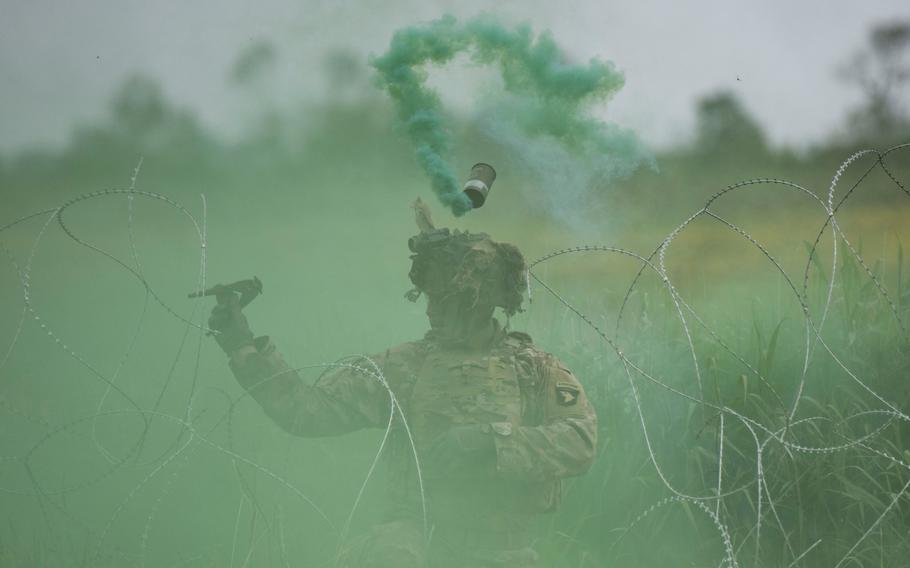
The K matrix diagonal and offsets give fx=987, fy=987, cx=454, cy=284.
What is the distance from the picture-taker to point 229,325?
2855mm

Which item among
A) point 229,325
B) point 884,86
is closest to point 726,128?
point 884,86

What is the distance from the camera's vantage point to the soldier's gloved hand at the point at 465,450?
8.82 feet

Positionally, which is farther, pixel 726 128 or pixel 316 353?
pixel 726 128

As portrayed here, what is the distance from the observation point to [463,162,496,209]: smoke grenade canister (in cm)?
290

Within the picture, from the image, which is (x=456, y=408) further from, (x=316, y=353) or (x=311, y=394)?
(x=316, y=353)

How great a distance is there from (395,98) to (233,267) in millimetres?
1158

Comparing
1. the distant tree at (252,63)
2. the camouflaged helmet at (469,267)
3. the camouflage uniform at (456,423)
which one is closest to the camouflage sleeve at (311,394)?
the camouflage uniform at (456,423)

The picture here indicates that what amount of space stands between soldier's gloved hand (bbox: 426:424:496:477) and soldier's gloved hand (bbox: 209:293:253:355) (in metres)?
0.65

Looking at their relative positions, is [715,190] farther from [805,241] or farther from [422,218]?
[422,218]

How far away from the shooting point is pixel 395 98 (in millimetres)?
3156

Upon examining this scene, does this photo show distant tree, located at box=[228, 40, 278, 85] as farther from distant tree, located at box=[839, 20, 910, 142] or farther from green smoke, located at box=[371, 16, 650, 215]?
distant tree, located at box=[839, 20, 910, 142]

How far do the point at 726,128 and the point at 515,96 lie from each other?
1.39 m

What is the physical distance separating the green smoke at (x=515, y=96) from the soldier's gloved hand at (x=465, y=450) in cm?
66

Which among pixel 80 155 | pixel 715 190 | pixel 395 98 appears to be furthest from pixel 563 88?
pixel 80 155
